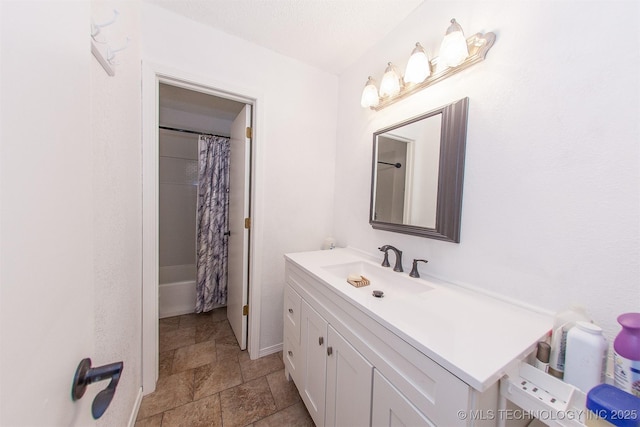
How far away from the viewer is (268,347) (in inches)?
71.1

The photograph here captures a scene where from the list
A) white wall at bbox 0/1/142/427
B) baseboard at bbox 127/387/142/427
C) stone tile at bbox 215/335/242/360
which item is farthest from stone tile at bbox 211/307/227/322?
white wall at bbox 0/1/142/427

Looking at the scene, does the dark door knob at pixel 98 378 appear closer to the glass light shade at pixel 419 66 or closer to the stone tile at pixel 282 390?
the stone tile at pixel 282 390

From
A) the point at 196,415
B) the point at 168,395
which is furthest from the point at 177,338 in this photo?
the point at 196,415

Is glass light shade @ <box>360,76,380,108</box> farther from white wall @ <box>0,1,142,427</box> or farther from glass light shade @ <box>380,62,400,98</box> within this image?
white wall @ <box>0,1,142,427</box>

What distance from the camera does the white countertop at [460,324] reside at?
580mm

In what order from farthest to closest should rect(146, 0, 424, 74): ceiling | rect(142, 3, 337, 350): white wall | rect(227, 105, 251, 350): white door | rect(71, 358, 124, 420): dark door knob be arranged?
rect(227, 105, 251, 350): white door < rect(142, 3, 337, 350): white wall < rect(146, 0, 424, 74): ceiling < rect(71, 358, 124, 420): dark door knob

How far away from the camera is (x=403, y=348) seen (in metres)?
0.71

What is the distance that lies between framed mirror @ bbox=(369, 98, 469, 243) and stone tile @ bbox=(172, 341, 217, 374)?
159 centimetres

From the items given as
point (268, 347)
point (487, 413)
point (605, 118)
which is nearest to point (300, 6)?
point (605, 118)

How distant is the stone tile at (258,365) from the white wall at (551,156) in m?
1.34

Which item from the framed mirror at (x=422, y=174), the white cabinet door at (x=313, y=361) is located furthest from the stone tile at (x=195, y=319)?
the framed mirror at (x=422, y=174)

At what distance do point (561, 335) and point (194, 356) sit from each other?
211 centimetres

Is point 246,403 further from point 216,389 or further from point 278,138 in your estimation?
point 278,138

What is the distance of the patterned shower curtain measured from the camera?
2.38m
